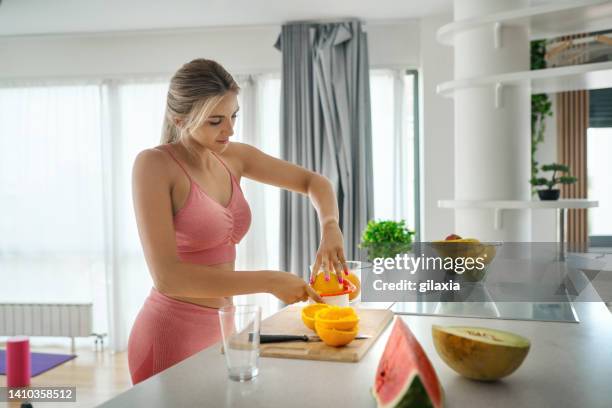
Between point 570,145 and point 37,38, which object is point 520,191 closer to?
point 570,145

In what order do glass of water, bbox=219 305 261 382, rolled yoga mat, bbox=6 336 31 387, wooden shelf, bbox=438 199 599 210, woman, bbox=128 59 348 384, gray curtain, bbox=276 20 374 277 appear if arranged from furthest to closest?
gray curtain, bbox=276 20 374 277, rolled yoga mat, bbox=6 336 31 387, wooden shelf, bbox=438 199 599 210, woman, bbox=128 59 348 384, glass of water, bbox=219 305 261 382

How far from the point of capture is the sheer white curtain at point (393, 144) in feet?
15.4

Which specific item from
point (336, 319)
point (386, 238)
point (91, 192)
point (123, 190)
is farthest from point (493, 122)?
point (91, 192)

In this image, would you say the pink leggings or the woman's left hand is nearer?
the woman's left hand

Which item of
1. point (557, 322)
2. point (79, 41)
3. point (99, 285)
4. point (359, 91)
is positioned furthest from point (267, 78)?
point (557, 322)

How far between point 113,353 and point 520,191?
3898 mm

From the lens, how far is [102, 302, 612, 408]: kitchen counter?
100cm

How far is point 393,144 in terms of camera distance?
471cm

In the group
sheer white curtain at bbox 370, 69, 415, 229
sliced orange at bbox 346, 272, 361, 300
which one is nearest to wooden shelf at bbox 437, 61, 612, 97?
sliced orange at bbox 346, 272, 361, 300

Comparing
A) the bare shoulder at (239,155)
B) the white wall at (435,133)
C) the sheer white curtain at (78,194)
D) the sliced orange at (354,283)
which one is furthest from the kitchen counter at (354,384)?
the sheer white curtain at (78,194)

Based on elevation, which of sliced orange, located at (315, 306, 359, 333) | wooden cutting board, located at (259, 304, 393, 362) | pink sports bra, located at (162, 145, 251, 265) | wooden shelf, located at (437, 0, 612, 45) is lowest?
wooden cutting board, located at (259, 304, 393, 362)

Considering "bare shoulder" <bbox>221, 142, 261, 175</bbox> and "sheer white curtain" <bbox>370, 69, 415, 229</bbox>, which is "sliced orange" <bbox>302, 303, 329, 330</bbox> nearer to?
"bare shoulder" <bbox>221, 142, 261, 175</bbox>

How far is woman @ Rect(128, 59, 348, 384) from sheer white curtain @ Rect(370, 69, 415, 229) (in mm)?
2886

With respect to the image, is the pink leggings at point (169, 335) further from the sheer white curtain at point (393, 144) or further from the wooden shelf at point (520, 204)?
the sheer white curtain at point (393, 144)
